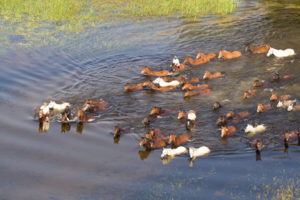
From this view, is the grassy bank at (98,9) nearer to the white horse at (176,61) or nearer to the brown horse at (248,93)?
the white horse at (176,61)

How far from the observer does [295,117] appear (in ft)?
41.4

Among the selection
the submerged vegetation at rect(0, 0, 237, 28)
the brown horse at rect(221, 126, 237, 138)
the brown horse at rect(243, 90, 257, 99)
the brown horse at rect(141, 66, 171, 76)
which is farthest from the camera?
the submerged vegetation at rect(0, 0, 237, 28)

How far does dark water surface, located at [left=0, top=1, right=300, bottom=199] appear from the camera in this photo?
32.7 ft

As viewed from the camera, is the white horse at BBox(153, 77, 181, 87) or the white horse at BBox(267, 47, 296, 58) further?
the white horse at BBox(267, 47, 296, 58)

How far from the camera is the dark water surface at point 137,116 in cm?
996

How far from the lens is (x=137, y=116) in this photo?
13.3m

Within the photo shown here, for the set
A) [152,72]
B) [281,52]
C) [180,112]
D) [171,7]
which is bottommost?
[180,112]

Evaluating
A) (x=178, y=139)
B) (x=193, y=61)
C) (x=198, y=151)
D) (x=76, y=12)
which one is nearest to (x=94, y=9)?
(x=76, y=12)

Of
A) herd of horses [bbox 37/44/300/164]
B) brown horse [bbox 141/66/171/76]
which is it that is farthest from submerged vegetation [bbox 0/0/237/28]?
brown horse [bbox 141/66/171/76]

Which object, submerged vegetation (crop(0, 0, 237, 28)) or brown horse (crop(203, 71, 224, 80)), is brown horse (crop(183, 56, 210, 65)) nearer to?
brown horse (crop(203, 71, 224, 80))

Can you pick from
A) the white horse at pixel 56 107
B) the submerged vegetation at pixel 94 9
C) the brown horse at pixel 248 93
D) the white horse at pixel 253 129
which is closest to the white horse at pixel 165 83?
the brown horse at pixel 248 93

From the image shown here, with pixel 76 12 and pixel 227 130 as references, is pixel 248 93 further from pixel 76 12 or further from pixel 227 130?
pixel 76 12

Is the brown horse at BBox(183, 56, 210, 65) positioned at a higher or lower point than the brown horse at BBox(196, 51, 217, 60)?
lower

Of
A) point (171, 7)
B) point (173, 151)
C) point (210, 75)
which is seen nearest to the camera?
point (173, 151)
